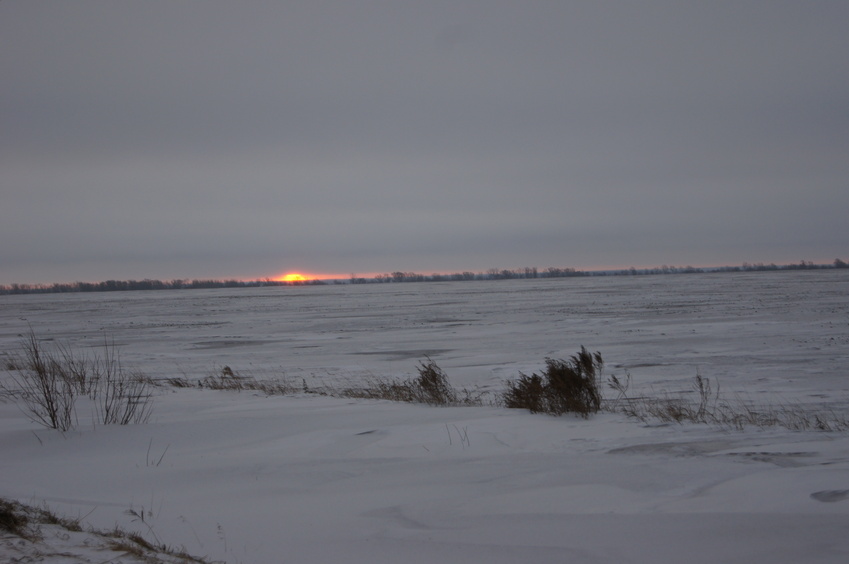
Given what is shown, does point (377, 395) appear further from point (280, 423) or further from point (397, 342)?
point (397, 342)

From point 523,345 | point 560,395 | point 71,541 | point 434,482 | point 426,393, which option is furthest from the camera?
point 523,345

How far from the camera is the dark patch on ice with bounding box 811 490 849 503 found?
4031mm

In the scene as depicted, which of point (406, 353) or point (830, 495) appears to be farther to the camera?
point (406, 353)

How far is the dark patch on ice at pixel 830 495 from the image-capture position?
13.2 feet

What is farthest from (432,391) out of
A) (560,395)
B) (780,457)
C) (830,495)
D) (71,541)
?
(71,541)

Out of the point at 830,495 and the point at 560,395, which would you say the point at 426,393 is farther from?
the point at 830,495

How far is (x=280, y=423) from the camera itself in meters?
7.52

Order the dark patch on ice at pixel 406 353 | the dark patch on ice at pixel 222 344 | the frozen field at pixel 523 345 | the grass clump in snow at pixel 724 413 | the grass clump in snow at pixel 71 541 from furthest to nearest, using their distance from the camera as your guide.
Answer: the dark patch on ice at pixel 222 344 < the dark patch on ice at pixel 406 353 < the frozen field at pixel 523 345 < the grass clump in snow at pixel 724 413 < the grass clump in snow at pixel 71 541

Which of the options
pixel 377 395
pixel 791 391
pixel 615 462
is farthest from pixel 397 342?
pixel 615 462

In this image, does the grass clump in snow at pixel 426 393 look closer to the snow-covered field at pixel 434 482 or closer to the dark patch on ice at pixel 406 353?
the snow-covered field at pixel 434 482

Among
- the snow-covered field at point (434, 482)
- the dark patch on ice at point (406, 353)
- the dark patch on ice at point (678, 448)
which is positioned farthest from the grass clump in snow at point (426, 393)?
the dark patch on ice at point (406, 353)

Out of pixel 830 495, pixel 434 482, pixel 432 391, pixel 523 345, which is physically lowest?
pixel 523 345

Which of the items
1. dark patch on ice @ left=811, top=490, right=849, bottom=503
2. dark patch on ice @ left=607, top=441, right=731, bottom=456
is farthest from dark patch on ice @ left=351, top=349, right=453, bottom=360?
dark patch on ice @ left=811, top=490, right=849, bottom=503

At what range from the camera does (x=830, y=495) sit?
410cm
